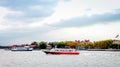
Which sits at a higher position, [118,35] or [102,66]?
[118,35]

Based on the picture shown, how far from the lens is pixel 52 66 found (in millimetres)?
69562

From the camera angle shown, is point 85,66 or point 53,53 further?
point 53,53

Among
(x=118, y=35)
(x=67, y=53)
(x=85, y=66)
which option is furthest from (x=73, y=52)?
(x=85, y=66)

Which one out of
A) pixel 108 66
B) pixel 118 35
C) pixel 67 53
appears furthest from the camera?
pixel 118 35

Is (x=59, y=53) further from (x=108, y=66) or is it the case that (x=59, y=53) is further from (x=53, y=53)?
(x=108, y=66)

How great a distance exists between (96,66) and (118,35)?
411 feet

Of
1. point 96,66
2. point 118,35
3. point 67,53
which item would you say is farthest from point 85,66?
point 118,35

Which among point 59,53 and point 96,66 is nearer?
point 96,66

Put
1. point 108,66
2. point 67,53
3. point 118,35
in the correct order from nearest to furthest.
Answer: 1. point 108,66
2. point 67,53
3. point 118,35

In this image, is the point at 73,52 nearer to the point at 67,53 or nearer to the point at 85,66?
the point at 67,53

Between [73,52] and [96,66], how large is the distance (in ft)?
255

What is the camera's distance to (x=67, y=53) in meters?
147

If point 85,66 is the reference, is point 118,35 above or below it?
above

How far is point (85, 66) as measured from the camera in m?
70.4
